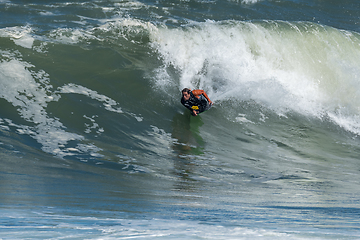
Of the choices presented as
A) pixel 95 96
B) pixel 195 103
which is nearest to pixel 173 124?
pixel 195 103

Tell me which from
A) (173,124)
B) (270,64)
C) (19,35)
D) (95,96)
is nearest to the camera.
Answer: (173,124)

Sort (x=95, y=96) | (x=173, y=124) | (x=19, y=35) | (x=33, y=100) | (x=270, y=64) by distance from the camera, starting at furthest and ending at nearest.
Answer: (x=270, y=64) < (x=19, y=35) < (x=95, y=96) < (x=173, y=124) < (x=33, y=100)

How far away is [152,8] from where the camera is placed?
14555 millimetres

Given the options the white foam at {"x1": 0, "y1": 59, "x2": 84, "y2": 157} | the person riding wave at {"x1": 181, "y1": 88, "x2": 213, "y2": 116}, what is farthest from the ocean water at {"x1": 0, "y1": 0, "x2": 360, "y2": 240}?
the person riding wave at {"x1": 181, "y1": 88, "x2": 213, "y2": 116}

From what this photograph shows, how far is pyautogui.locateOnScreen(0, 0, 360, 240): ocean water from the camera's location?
2.93m

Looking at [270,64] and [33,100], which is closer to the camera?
[33,100]

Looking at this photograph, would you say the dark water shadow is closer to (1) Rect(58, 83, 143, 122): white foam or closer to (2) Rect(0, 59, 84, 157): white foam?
(1) Rect(58, 83, 143, 122): white foam

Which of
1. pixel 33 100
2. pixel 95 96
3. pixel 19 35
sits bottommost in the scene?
pixel 33 100

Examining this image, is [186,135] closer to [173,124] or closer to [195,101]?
[173,124]

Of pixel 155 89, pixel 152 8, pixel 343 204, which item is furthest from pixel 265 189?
pixel 152 8

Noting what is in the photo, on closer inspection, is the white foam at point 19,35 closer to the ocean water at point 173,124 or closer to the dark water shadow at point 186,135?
the ocean water at point 173,124

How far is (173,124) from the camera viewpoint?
25.9 ft

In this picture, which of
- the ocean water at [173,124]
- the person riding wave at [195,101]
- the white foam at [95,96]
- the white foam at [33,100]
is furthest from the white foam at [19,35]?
the person riding wave at [195,101]

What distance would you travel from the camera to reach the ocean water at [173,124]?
2.93m
